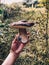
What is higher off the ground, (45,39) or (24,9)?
(24,9)

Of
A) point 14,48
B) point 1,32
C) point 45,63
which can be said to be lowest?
point 45,63

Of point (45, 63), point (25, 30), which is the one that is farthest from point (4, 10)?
point (45, 63)

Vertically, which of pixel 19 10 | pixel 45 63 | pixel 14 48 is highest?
pixel 19 10

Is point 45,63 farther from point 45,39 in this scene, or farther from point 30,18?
point 30,18

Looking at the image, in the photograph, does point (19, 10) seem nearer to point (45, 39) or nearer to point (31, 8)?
point (31, 8)

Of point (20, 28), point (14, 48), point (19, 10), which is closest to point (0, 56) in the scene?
point (14, 48)

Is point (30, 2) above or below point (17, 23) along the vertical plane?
above
